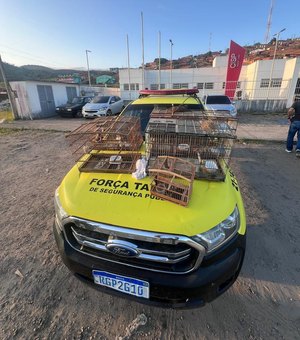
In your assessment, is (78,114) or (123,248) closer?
(123,248)

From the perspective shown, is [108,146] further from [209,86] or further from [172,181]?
[209,86]

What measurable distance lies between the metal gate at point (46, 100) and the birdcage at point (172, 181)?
1584 cm

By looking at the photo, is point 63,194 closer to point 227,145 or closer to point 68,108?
point 227,145

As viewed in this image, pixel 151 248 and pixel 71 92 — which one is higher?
pixel 71 92

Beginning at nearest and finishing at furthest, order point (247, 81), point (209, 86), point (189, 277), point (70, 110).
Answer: point (189, 277), point (70, 110), point (247, 81), point (209, 86)

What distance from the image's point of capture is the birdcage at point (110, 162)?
215 centimetres

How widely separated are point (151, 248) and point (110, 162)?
1.09 m

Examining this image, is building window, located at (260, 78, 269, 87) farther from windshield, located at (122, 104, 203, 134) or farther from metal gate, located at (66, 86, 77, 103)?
windshield, located at (122, 104, 203, 134)

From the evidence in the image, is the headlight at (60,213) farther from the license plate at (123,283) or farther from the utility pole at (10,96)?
the utility pole at (10,96)

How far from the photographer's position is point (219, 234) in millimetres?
1577

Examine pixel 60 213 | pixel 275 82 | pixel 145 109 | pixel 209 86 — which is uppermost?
pixel 275 82

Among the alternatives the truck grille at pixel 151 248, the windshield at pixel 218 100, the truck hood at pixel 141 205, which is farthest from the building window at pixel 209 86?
the truck grille at pixel 151 248

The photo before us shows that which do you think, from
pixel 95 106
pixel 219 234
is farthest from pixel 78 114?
pixel 219 234

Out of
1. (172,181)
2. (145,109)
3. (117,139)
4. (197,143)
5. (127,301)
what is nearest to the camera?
(172,181)
